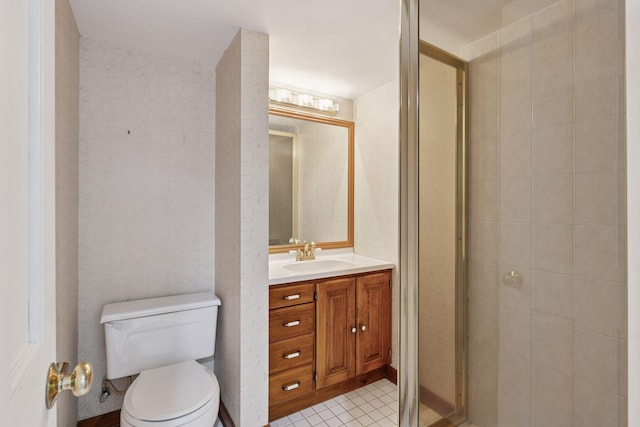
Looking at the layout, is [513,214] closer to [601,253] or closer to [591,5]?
Answer: [601,253]

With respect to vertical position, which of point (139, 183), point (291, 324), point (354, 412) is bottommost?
point (354, 412)

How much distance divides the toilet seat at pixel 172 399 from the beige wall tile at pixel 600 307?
149 cm

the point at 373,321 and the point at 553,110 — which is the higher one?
the point at 553,110

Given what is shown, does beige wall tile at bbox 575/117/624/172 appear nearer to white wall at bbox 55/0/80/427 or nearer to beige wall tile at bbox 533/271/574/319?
beige wall tile at bbox 533/271/574/319

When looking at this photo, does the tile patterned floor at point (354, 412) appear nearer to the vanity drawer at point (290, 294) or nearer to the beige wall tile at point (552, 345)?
the vanity drawer at point (290, 294)

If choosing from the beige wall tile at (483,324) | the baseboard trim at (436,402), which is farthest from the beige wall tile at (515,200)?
the baseboard trim at (436,402)

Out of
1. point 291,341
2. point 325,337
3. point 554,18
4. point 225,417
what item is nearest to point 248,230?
point 291,341

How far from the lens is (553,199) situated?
597 millimetres

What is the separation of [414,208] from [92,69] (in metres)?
2.06

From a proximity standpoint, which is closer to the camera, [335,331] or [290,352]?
[290,352]

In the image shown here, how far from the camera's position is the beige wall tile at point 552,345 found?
1.89 ft

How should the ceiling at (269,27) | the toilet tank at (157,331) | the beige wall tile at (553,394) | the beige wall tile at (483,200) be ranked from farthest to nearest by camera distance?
the toilet tank at (157,331) < the ceiling at (269,27) < the beige wall tile at (483,200) < the beige wall tile at (553,394)

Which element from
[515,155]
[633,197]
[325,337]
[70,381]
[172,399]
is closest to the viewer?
[633,197]

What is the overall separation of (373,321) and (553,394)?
1821mm
